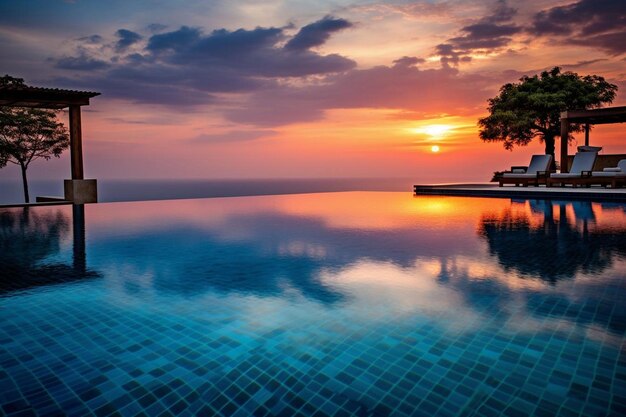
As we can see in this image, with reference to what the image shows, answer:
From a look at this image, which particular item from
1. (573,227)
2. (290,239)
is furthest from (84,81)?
(573,227)

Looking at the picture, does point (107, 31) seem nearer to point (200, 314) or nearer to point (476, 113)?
point (200, 314)

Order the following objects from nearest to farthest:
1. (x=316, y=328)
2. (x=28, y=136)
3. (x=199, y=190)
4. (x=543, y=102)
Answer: (x=316, y=328) < (x=28, y=136) < (x=543, y=102) < (x=199, y=190)

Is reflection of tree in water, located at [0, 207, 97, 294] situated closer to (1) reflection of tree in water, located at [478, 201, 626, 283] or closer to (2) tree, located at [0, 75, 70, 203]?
(1) reflection of tree in water, located at [478, 201, 626, 283]

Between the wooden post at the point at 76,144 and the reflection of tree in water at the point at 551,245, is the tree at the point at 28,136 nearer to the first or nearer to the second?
the wooden post at the point at 76,144

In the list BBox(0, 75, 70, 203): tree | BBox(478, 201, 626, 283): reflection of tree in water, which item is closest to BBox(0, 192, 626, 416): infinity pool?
BBox(478, 201, 626, 283): reflection of tree in water

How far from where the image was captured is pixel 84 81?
19.1m

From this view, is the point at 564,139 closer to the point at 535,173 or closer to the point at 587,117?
the point at 587,117

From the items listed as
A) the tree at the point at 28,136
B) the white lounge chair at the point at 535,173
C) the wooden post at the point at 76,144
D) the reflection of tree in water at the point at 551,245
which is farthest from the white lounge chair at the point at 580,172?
the tree at the point at 28,136

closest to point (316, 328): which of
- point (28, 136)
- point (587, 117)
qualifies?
point (587, 117)

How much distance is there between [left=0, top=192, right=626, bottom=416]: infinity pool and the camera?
1915 millimetres

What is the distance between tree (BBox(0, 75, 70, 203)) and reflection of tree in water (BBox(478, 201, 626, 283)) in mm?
20003

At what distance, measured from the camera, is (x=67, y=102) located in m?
12.4

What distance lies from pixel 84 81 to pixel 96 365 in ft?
68.4

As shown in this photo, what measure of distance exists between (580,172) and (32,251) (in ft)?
54.3
